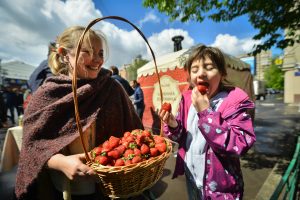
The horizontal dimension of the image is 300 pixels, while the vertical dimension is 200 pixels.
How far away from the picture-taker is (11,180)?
6.47 ft

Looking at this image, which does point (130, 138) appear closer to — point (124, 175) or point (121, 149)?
point (121, 149)

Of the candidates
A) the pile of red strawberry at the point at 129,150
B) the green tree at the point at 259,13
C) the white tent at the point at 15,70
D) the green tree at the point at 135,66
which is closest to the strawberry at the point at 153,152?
the pile of red strawberry at the point at 129,150

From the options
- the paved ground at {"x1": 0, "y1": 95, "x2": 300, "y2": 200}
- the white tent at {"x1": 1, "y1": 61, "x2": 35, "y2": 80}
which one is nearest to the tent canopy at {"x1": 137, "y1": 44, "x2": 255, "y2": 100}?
the paved ground at {"x1": 0, "y1": 95, "x2": 300, "y2": 200}

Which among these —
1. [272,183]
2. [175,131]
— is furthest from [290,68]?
[175,131]

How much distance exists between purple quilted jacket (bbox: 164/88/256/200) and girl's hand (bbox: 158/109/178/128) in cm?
31

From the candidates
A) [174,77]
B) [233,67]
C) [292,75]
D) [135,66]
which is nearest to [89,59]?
[174,77]

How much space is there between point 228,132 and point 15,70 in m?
44.8

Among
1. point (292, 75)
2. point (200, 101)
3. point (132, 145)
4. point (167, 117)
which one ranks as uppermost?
point (292, 75)

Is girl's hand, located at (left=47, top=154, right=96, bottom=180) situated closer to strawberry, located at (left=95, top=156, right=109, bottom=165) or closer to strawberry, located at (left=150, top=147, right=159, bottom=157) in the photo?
strawberry, located at (left=95, top=156, right=109, bottom=165)

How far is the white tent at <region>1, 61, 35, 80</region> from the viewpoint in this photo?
112ft

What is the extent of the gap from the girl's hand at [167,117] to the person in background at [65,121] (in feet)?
1.04

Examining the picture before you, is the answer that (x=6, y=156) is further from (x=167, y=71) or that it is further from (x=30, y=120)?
(x=167, y=71)

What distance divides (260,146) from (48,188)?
6.18 m

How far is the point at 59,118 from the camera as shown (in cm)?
133
